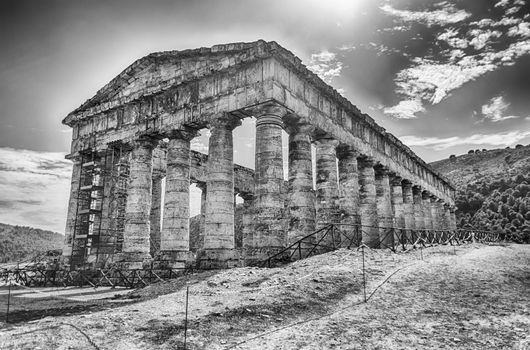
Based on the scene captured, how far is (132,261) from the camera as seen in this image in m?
20.5

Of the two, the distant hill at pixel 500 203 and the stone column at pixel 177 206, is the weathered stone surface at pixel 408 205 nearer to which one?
the distant hill at pixel 500 203

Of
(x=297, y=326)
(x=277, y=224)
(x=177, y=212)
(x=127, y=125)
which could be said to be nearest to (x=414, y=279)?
(x=297, y=326)

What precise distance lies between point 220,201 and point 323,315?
10.6 metres

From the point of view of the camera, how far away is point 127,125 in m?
23.1

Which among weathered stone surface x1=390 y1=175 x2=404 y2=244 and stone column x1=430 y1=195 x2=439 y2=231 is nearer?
weathered stone surface x1=390 y1=175 x2=404 y2=244

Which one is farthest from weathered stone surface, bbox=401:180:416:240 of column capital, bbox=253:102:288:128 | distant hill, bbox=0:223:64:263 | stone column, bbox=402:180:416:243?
distant hill, bbox=0:223:64:263

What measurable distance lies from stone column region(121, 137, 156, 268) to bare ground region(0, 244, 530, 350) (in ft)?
28.4

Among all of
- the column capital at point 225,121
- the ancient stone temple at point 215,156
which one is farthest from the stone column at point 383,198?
the column capital at point 225,121

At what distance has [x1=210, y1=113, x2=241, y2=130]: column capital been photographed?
A: 62.1 ft

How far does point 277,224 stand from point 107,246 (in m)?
11.8

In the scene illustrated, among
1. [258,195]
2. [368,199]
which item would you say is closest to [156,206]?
[258,195]

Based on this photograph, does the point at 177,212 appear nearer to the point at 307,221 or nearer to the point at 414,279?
the point at 307,221

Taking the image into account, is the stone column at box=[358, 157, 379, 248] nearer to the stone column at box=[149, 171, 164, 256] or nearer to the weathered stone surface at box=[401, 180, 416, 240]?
the weathered stone surface at box=[401, 180, 416, 240]

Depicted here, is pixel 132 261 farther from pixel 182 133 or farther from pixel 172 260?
pixel 182 133
